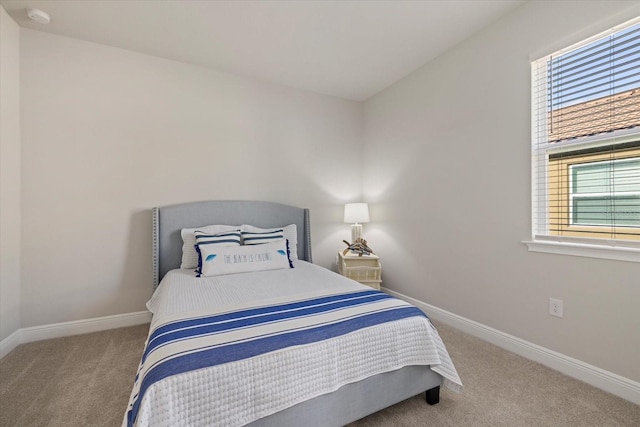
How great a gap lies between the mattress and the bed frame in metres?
0.06

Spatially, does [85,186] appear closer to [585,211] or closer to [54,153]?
[54,153]

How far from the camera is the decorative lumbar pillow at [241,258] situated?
242 centimetres

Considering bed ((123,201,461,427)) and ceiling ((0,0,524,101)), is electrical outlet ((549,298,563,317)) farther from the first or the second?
ceiling ((0,0,524,101))

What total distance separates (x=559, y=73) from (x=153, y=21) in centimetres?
308

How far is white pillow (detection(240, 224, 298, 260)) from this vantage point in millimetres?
2971

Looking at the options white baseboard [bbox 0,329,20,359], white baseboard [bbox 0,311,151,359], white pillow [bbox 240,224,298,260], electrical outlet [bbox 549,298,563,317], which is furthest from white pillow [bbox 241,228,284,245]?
electrical outlet [bbox 549,298,563,317]

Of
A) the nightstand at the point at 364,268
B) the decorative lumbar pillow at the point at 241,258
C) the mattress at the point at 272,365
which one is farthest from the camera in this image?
the nightstand at the point at 364,268

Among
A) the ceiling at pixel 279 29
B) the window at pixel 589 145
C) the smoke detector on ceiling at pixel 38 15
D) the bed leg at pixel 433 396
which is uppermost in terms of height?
the ceiling at pixel 279 29

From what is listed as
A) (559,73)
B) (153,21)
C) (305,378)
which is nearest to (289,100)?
(153,21)

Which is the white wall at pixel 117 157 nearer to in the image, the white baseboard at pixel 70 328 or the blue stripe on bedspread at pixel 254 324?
the white baseboard at pixel 70 328

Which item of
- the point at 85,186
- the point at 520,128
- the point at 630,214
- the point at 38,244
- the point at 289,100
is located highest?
the point at 289,100

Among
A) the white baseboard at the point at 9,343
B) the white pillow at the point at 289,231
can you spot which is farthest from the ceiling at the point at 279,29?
the white baseboard at the point at 9,343

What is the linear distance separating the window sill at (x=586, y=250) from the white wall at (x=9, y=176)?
3955 millimetres

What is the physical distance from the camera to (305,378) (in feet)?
4.09
